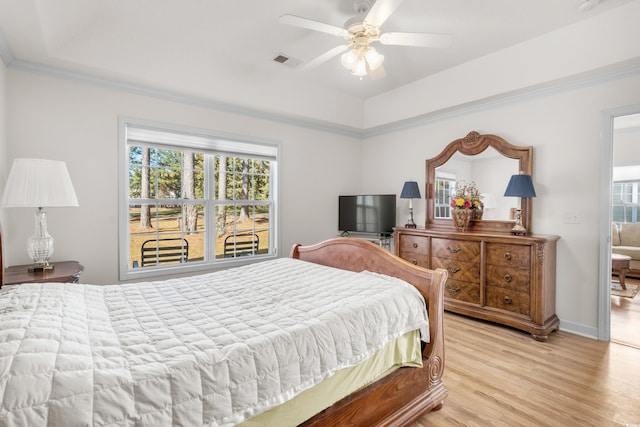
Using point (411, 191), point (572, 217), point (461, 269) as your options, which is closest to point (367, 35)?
point (411, 191)

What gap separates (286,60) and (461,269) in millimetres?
3012

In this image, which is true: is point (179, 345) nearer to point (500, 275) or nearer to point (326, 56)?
point (326, 56)

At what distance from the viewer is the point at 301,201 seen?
4.55m

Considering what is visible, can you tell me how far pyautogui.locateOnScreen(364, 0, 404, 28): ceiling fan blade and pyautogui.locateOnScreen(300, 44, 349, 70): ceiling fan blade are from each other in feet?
1.17

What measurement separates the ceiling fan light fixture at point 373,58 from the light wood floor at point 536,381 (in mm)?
2466

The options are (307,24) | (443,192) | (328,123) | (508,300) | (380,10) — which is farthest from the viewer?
(328,123)

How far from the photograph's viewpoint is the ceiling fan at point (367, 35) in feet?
6.79

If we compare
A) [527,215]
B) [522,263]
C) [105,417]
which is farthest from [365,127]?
[105,417]

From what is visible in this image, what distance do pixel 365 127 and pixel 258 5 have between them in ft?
8.65

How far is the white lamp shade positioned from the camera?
2254mm

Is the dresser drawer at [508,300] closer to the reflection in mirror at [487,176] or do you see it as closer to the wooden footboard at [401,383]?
the reflection in mirror at [487,176]

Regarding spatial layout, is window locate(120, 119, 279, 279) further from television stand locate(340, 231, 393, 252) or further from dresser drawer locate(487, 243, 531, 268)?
dresser drawer locate(487, 243, 531, 268)

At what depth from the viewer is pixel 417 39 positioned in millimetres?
2283

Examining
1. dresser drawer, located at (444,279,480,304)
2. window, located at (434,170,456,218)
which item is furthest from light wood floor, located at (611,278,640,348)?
window, located at (434,170,456,218)
